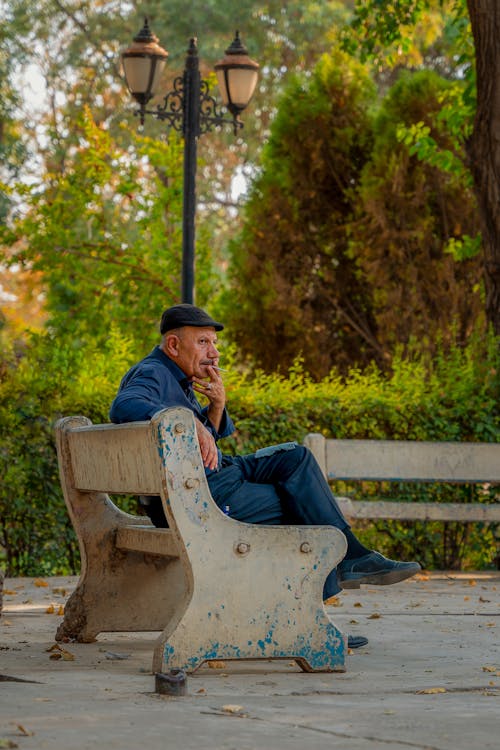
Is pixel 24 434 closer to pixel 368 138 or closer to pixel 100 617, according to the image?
pixel 100 617

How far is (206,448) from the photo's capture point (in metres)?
5.65

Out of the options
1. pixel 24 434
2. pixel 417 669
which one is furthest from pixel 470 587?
pixel 417 669

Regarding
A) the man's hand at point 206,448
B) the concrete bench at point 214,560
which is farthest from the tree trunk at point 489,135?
the man's hand at point 206,448

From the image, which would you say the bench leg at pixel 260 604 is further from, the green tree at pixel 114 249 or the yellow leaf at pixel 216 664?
the green tree at pixel 114 249

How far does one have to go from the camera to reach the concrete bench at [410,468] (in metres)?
10.2

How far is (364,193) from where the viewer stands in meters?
16.8

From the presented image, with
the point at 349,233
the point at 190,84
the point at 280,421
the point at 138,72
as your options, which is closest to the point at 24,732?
the point at 280,421

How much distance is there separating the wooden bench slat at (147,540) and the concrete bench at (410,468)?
12.1ft

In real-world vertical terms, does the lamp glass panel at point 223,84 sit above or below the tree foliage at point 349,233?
above

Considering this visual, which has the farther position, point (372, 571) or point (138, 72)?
point (138, 72)

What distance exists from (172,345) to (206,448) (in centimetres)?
74

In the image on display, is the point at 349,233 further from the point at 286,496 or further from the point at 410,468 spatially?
the point at 286,496

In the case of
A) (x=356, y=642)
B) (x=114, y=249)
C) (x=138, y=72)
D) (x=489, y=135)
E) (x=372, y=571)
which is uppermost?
(x=138, y=72)

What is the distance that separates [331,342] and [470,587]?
7905mm
